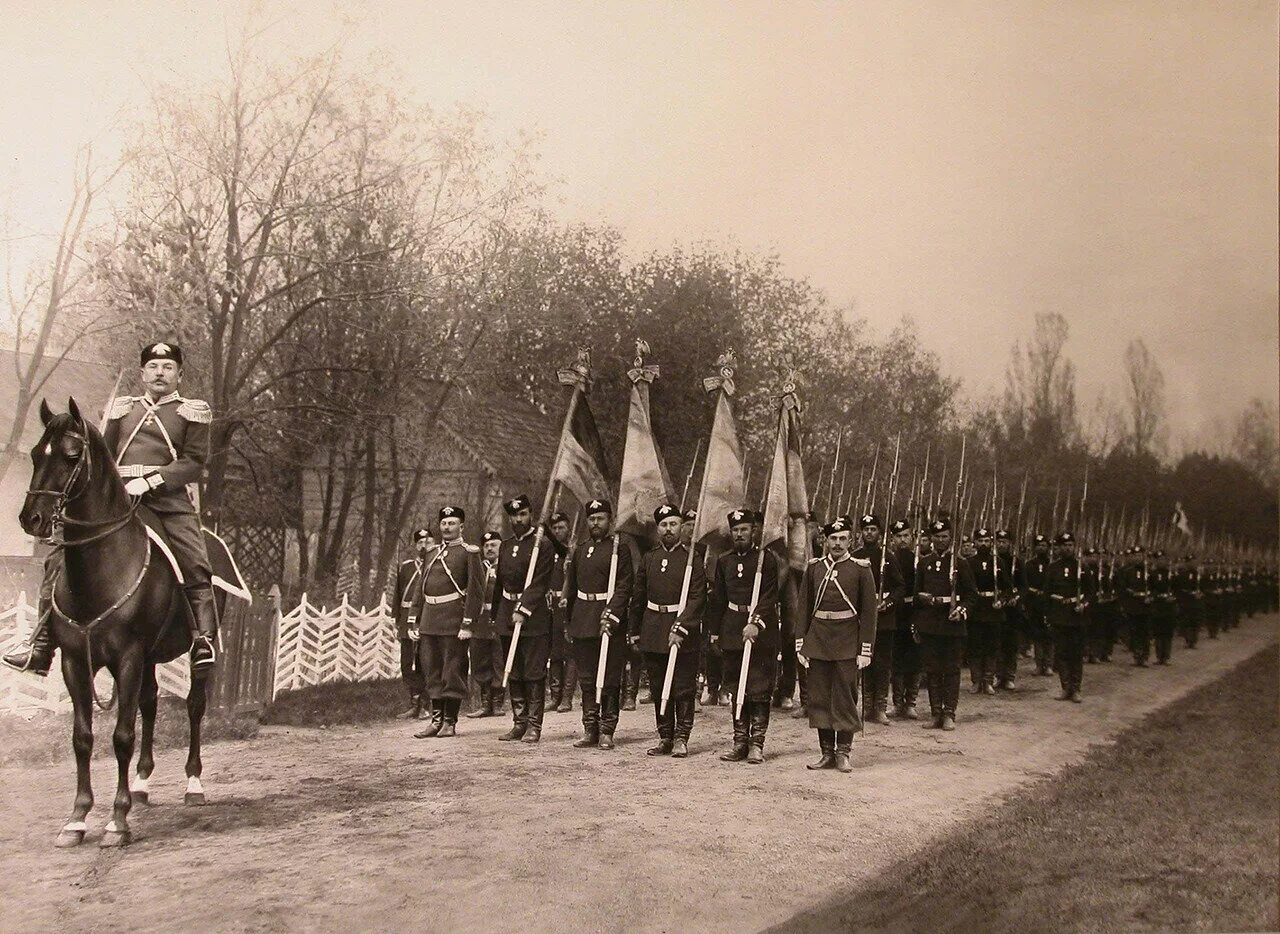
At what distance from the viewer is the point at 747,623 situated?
23.2 feet

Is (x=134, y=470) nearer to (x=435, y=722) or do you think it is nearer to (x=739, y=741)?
(x=435, y=722)

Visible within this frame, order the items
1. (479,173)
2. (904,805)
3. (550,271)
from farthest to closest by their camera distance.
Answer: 1. (550,271)
2. (479,173)
3. (904,805)

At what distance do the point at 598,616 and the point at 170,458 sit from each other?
3328 mm

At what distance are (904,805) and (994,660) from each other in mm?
5257

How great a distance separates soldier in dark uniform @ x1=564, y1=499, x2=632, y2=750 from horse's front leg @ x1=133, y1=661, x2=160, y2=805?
292 cm

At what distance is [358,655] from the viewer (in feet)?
31.9

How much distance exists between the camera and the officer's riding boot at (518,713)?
7.64 meters

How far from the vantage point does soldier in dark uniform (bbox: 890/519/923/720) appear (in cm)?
894

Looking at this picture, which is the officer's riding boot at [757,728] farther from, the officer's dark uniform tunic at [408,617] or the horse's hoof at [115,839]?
the horse's hoof at [115,839]

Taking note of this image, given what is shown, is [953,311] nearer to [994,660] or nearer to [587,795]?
[587,795]

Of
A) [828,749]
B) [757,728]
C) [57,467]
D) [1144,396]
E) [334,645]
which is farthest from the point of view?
[334,645]

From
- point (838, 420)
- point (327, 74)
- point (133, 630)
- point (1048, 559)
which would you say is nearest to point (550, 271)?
point (327, 74)

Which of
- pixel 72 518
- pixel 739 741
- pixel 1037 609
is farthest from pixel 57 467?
pixel 1037 609

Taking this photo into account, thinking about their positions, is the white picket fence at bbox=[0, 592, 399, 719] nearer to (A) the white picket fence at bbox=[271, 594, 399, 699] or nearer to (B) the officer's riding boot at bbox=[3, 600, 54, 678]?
(A) the white picket fence at bbox=[271, 594, 399, 699]
